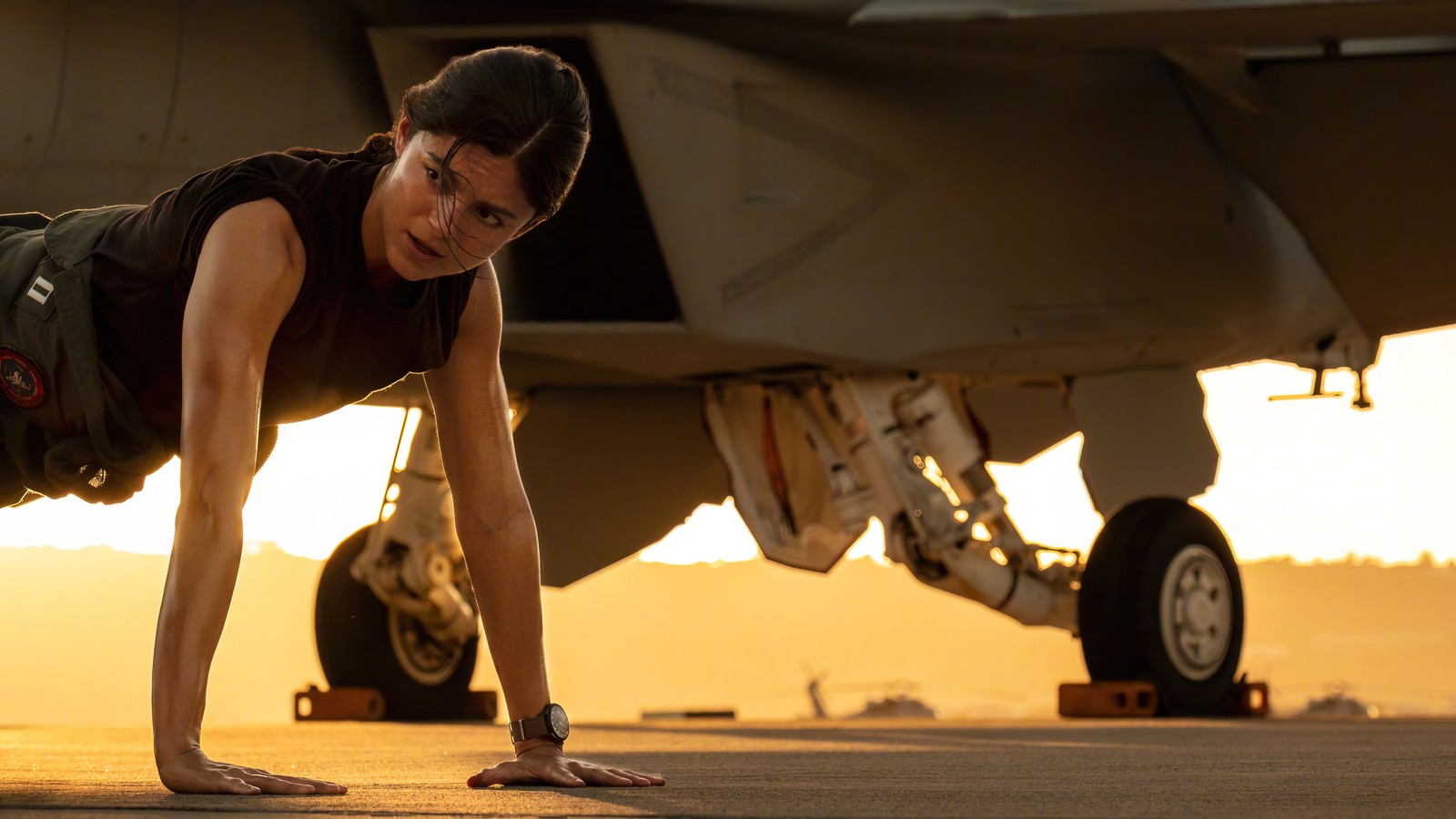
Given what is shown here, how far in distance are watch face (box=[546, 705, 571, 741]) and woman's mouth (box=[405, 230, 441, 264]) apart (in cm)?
84

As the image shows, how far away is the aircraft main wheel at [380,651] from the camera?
940cm

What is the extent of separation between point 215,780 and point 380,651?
271 inches

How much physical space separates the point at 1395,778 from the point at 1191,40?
15.3 ft

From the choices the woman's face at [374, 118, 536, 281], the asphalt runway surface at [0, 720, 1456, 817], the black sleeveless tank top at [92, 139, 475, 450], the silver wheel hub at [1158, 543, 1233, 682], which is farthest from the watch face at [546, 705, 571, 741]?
the silver wheel hub at [1158, 543, 1233, 682]

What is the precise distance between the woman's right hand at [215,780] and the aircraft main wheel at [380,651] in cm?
678

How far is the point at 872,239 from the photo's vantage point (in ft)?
25.9

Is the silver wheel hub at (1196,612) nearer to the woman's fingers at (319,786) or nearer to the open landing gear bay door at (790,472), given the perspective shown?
the open landing gear bay door at (790,472)

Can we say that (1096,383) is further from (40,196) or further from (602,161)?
(40,196)

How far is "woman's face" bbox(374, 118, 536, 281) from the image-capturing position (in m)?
2.69

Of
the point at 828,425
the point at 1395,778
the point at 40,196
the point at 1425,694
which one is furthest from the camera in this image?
the point at 1425,694

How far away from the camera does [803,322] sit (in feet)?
25.5

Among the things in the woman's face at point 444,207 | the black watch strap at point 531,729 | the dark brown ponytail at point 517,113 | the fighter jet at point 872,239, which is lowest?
the black watch strap at point 531,729

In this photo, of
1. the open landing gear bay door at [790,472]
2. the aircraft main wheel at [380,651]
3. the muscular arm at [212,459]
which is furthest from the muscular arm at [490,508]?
the aircraft main wheel at [380,651]

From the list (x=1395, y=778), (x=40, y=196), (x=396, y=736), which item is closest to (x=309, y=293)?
(x=1395, y=778)
